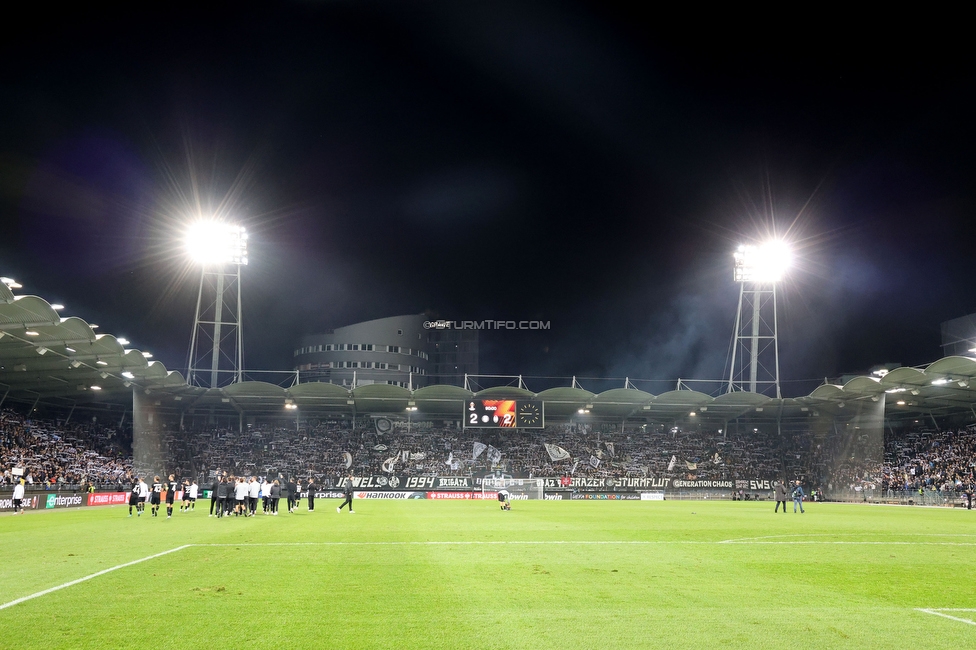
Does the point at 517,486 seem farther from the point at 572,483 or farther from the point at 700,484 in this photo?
the point at 700,484

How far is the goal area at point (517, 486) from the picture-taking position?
55031mm

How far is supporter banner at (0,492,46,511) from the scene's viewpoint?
3371 cm

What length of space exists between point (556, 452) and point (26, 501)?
42442 millimetres

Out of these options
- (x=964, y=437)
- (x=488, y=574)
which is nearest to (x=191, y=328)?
(x=488, y=574)

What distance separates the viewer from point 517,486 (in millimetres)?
55219

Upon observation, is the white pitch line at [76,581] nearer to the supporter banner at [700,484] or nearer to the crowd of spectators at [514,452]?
the crowd of spectators at [514,452]

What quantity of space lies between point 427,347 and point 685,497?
60155 mm

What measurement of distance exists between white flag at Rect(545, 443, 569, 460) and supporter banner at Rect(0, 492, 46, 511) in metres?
41.0

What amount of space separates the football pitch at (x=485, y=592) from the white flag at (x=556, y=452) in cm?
4699

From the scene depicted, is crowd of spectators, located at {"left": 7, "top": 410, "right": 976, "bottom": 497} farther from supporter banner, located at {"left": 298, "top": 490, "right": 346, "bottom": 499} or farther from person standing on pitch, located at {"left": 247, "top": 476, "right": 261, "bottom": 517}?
person standing on pitch, located at {"left": 247, "top": 476, "right": 261, "bottom": 517}

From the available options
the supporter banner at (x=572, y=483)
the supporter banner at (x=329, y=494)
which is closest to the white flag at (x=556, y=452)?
the supporter banner at (x=572, y=483)

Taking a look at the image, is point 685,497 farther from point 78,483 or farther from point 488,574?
point 488,574

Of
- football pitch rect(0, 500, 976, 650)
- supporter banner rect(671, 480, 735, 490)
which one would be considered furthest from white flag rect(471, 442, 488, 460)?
football pitch rect(0, 500, 976, 650)

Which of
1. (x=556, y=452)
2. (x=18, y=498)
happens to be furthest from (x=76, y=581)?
(x=556, y=452)
